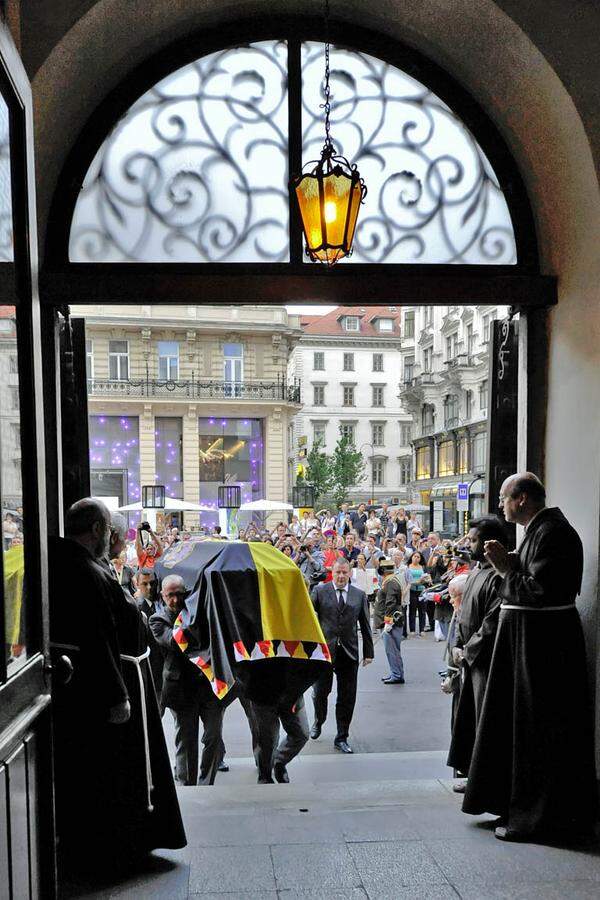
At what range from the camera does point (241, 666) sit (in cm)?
660

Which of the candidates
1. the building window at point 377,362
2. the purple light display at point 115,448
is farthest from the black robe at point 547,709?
the building window at point 377,362

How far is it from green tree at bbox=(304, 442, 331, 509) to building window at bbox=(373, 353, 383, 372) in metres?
13.2

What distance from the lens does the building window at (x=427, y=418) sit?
52.8 meters

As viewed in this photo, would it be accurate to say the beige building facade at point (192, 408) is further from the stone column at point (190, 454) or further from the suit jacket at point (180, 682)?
the suit jacket at point (180, 682)

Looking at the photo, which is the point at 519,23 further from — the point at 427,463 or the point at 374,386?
the point at 374,386

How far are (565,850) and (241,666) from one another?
10.4 feet

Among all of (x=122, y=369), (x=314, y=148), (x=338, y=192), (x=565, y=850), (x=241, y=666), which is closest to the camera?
(x=565, y=850)

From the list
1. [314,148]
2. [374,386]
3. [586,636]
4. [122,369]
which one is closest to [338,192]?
[314,148]

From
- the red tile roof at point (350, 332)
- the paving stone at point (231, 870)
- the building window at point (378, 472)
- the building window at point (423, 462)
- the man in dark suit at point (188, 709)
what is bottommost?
the building window at point (378, 472)

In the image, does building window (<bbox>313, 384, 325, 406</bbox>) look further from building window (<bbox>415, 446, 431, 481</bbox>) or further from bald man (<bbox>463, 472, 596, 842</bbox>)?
bald man (<bbox>463, 472, 596, 842</bbox>)

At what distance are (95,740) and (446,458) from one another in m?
49.3

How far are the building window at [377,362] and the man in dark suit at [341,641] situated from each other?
62875mm

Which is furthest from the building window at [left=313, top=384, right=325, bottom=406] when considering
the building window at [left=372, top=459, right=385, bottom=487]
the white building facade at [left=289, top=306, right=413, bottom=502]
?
the building window at [left=372, top=459, right=385, bottom=487]

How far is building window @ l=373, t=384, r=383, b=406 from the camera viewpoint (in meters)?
72.0
